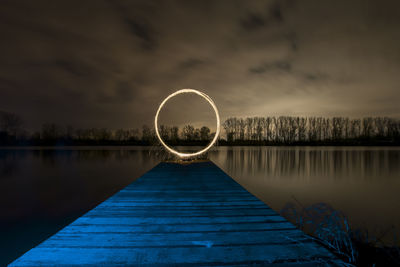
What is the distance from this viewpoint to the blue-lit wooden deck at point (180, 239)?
162 centimetres

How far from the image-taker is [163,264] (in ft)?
5.16

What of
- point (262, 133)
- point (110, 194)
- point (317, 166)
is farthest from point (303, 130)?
point (110, 194)

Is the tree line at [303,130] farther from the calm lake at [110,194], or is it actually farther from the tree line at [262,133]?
the calm lake at [110,194]

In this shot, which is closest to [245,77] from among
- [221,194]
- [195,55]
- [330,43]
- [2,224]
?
[195,55]

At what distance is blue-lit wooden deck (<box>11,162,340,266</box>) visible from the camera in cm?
162

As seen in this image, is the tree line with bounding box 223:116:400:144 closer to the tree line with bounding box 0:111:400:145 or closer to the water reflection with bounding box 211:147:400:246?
the tree line with bounding box 0:111:400:145

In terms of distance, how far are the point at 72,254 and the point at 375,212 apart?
721 cm

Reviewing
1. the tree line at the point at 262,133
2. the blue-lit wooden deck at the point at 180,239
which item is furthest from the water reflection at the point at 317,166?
the tree line at the point at 262,133

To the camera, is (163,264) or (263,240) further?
(263,240)

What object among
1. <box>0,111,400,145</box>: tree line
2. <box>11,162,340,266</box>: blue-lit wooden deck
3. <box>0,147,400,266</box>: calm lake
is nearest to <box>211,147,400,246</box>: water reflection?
<box>0,147,400,266</box>: calm lake

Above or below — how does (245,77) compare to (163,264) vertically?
above

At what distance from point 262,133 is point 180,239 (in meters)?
54.0

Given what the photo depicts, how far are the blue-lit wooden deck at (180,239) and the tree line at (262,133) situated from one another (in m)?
42.0

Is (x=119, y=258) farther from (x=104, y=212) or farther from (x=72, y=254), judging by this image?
(x=104, y=212)
